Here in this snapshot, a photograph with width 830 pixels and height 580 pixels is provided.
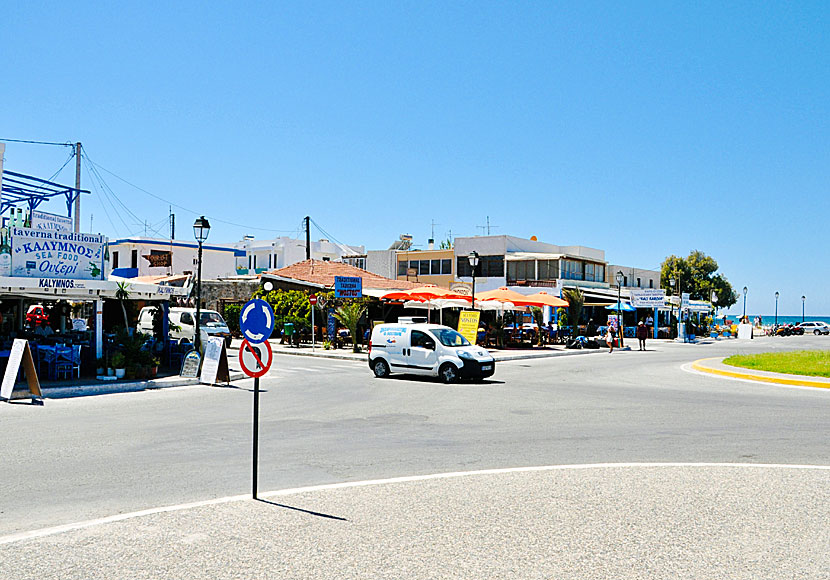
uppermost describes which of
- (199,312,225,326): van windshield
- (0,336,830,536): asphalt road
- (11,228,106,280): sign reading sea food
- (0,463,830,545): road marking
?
(11,228,106,280): sign reading sea food

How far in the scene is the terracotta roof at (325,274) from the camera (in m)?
41.5

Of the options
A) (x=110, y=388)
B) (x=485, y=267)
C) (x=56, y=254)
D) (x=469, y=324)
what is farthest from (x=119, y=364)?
(x=485, y=267)

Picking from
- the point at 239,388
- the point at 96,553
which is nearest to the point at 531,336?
the point at 239,388

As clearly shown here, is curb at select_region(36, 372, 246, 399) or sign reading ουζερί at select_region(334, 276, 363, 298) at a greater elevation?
sign reading ουζερί at select_region(334, 276, 363, 298)

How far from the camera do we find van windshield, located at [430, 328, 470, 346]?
21094 millimetres

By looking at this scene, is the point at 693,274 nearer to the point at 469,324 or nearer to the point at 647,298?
the point at 647,298

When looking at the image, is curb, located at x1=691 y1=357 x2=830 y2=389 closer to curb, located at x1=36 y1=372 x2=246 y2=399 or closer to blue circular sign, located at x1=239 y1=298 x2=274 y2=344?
curb, located at x1=36 y1=372 x2=246 y2=399

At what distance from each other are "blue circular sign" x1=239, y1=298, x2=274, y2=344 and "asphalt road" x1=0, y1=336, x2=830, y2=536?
5.25 ft

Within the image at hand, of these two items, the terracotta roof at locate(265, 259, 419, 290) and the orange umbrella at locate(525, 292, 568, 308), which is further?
the terracotta roof at locate(265, 259, 419, 290)

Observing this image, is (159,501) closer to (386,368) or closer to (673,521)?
(673,521)

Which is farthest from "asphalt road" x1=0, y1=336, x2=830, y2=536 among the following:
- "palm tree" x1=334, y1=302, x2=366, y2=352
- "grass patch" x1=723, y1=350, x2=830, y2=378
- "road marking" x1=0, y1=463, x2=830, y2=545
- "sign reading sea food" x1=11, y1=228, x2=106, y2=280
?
"palm tree" x1=334, y1=302, x2=366, y2=352

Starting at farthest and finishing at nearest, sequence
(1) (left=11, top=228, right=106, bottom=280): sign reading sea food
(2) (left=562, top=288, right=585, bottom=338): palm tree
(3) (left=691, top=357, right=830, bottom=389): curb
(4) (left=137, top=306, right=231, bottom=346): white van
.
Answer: (2) (left=562, top=288, right=585, bottom=338): palm tree → (4) (left=137, top=306, right=231, bottom=346): white van → (3) (left=691, top=357, right=830, bottom=389): curb → (1) (left=11, top=228, right=106, bottom=280): sign reading sea food

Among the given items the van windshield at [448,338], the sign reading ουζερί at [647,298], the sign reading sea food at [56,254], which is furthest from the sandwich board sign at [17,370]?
the sign reading ουζερί at [647,298]

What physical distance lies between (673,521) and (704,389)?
545 inches
